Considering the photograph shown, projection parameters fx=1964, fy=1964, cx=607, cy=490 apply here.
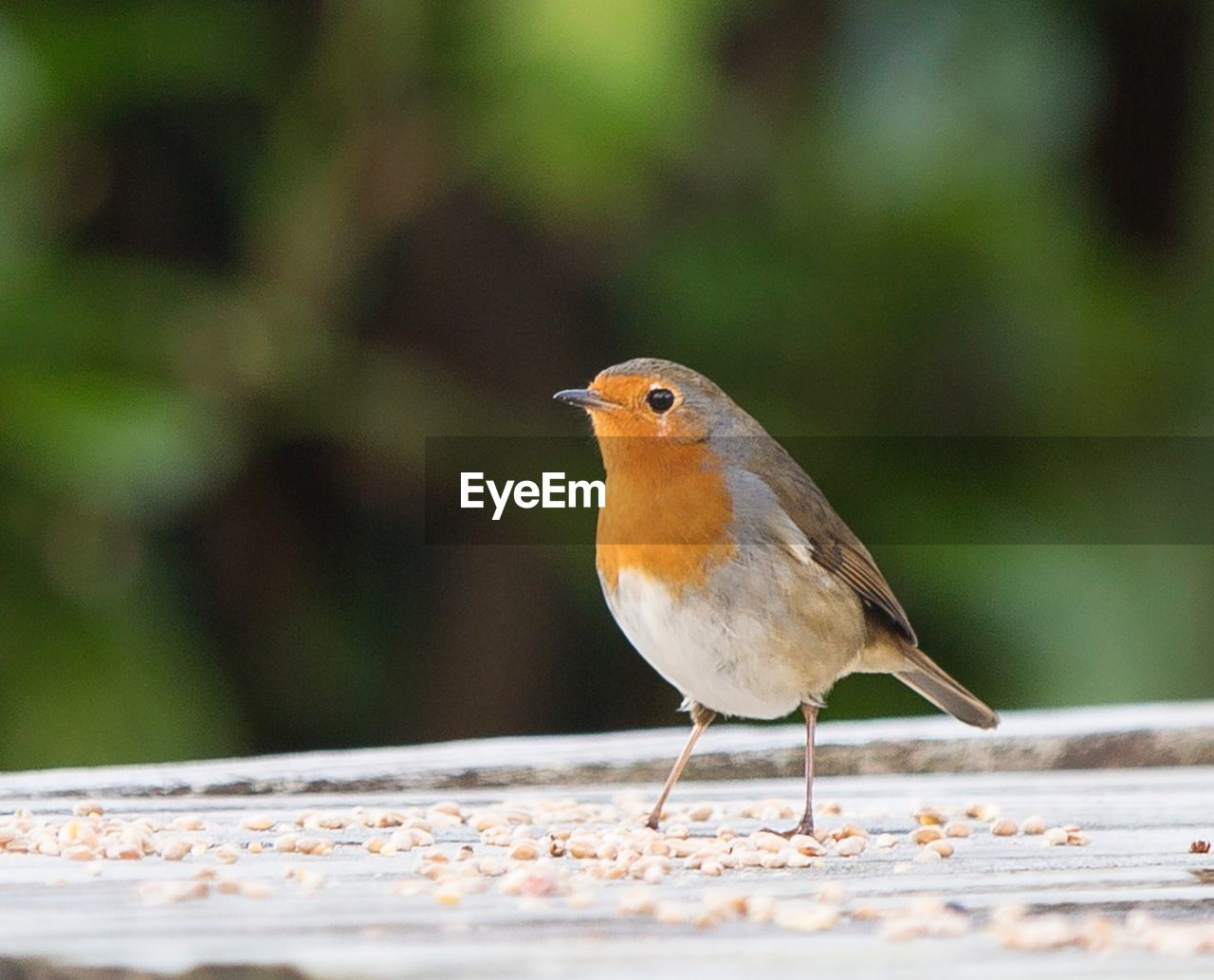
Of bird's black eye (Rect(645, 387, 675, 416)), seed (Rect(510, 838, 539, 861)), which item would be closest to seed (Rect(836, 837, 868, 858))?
seed (Rect(510, 838, 539, 861))

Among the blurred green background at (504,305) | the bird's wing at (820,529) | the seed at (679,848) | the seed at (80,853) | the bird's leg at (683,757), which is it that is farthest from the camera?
the blurred green background at (504,305)

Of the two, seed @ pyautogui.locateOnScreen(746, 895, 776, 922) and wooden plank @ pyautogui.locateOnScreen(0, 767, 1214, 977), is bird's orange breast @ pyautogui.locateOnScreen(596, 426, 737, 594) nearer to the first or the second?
wooden plank @ pyautogui.locateOnScreen(0, 767, 1214, 977)

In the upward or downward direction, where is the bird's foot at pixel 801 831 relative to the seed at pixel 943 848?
downward

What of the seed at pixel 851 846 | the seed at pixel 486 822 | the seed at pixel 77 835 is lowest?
the seed at pixel 486 822

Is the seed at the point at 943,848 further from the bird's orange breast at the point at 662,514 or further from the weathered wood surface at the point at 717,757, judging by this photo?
the weathered wood surface at the point at 717,757

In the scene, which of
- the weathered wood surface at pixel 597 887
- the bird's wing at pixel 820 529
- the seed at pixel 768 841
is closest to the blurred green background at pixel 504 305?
the weathered wood surface at pixel 597 887

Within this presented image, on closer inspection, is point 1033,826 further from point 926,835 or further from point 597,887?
point 597,887
